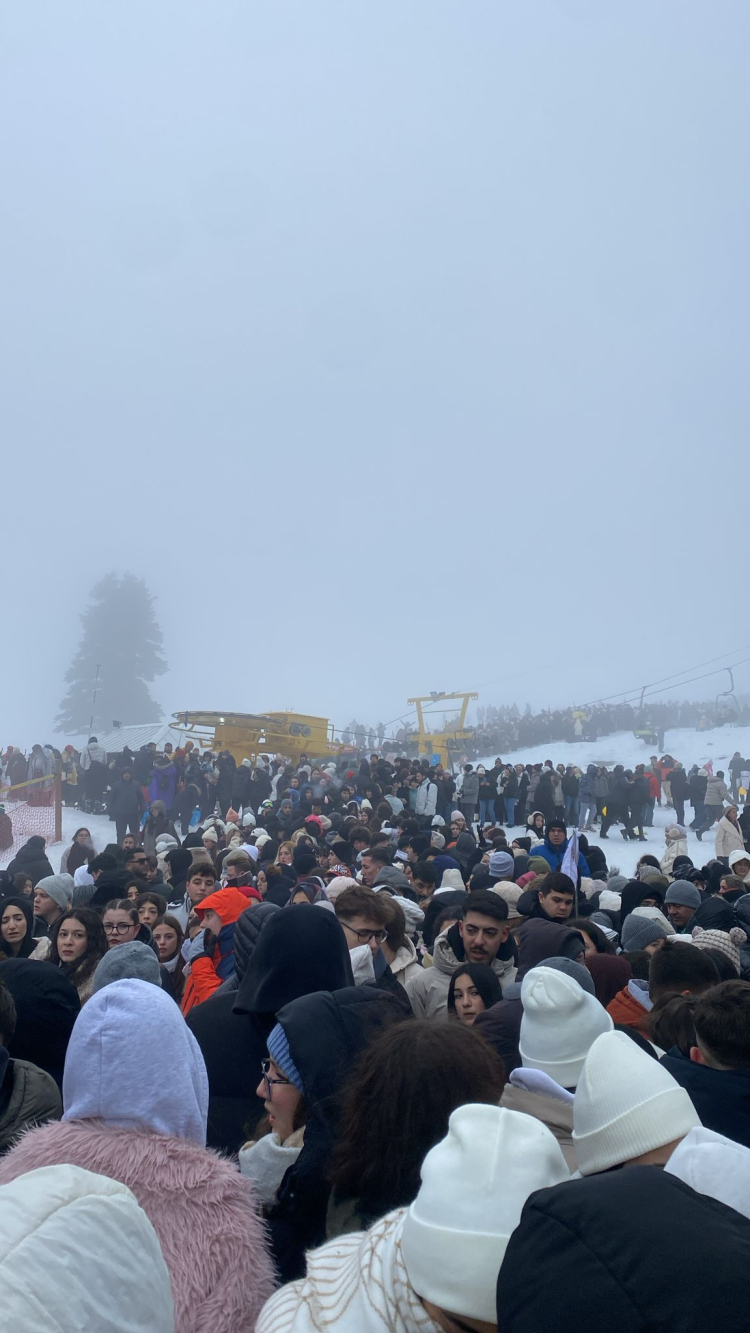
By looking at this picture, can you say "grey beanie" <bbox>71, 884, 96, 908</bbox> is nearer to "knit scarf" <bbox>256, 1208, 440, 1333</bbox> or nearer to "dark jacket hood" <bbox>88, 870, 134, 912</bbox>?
"dark jacket hood" <bbox>88, 870, 134, 912</bbox>

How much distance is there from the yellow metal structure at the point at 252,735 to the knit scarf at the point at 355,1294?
27.2 meters

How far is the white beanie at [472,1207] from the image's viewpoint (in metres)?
1.42

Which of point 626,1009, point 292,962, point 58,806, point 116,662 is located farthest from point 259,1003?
point 116,662

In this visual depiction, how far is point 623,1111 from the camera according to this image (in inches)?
76.2

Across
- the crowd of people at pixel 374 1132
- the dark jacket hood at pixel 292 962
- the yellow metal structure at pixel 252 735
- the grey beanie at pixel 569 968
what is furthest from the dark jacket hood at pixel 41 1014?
the yellow metal structure at pixel 252 735

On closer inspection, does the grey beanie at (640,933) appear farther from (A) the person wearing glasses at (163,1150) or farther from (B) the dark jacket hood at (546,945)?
(A) the person wearing glasses at (163,1150)

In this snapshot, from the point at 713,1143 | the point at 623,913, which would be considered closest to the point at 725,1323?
the point at 713,1143

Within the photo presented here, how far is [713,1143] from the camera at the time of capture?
1.79 m

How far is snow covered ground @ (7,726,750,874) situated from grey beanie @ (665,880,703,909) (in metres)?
9.70

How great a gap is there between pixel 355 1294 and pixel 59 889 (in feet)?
19.8

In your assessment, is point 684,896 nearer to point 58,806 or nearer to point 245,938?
point 245,938

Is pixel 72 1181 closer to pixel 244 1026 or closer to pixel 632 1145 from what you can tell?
pixel 632 1145

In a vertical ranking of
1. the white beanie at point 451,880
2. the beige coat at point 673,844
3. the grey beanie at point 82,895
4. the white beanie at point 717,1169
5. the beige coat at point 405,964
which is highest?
the white beanie at point 717,1169

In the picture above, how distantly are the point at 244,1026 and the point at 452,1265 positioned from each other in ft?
5.77
